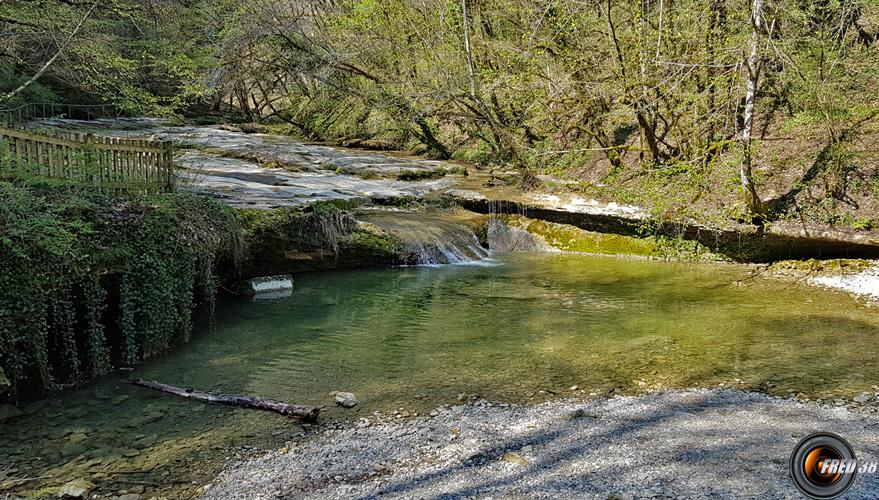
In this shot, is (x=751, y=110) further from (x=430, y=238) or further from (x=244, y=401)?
(x=244, y=401)

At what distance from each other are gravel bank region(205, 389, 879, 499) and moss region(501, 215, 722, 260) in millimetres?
7646

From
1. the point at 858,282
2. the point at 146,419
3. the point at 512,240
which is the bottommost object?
the point at 146,419

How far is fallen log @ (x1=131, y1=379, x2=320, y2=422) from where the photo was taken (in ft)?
16.8

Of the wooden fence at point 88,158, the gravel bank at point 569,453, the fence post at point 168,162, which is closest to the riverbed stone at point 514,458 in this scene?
the gravel bank at point 569,453

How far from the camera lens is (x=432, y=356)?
22.4 ft

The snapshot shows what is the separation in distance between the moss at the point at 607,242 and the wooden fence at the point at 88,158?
8535mm

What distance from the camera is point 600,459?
416cm

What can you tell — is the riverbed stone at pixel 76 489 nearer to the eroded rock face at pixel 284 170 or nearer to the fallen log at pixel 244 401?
the fallen log at pixel 244 401

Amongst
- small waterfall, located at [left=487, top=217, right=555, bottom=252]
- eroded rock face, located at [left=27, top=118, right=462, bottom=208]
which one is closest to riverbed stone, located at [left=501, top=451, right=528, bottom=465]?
eroded rock face, located at [left=27, top=118, right=462, bottom=208]

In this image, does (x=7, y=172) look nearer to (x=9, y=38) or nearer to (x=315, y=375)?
(x=315, y=375)

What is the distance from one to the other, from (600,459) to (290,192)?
10668 mm

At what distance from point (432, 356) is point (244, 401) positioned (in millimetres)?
2335

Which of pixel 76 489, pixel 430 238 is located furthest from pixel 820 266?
pixel 76 489

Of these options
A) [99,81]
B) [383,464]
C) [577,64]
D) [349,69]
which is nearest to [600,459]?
[383,464]
